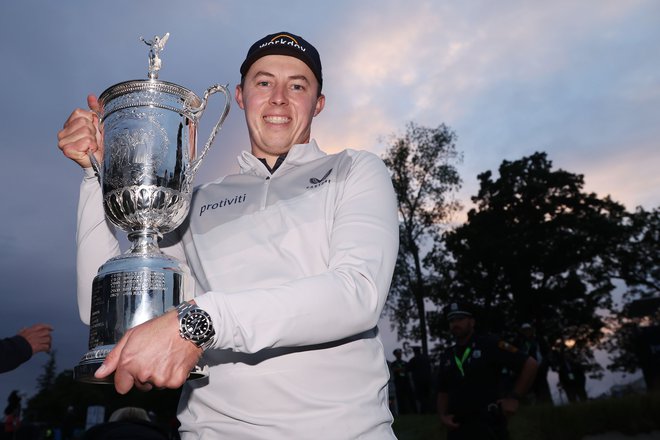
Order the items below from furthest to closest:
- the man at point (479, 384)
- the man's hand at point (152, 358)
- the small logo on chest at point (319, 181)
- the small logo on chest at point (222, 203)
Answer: the man at point (479, 384), the small logo on chest at point (222, 203), the small logo on chest at point (319, 181), the man's hand at point (152, 358)

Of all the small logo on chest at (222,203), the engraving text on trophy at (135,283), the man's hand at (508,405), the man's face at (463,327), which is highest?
the small logo on chest at (222,203)

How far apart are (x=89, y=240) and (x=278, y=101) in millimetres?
995

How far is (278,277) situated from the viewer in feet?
6.55

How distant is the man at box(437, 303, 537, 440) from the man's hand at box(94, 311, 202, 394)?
20.3ft

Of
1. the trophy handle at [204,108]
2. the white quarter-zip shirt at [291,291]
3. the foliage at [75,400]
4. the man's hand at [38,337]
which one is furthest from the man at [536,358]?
the foliage at [75,400]

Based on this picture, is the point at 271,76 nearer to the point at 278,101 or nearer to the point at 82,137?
the point at 278,101

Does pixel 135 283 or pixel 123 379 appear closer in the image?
pixel 123 379

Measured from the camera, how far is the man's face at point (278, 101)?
245 centimetres

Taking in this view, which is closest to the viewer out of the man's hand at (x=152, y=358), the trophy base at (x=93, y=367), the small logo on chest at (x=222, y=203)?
the man's hand at (x=152, y=358)

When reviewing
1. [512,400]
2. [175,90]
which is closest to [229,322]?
[175,90]

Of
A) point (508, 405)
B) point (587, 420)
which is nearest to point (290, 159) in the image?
point (508, 405)

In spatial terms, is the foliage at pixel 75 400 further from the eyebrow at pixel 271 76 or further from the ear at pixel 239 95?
the eyebrow at pixel 271 76

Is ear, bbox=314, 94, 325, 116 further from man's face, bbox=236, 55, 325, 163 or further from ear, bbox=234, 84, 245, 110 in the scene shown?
ear, bbox=234, 84, 245, 110

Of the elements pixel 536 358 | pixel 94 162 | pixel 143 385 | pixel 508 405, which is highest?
pixel 94 162
